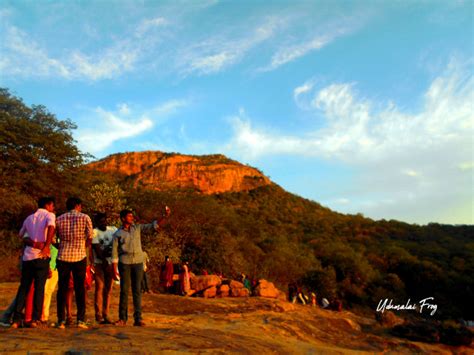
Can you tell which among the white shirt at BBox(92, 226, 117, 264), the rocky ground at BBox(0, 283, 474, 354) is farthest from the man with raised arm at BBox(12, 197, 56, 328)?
the white shirt at BBox(92, 226, 117, 264)

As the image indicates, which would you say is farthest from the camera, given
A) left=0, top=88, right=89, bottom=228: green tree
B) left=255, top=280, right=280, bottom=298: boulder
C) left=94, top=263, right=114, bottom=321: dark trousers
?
left=0, top=88, right=89, bottom=228: green tree

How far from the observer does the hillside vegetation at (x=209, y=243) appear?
60.1 feet

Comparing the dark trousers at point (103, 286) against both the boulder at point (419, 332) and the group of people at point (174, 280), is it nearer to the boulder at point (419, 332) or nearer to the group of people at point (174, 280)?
the group of people at point (174, 280)

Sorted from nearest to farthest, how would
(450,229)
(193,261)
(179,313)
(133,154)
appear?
(179,313) → (193,261) → (450,229) → (133,154)

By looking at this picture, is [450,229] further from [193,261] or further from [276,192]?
[193,261]

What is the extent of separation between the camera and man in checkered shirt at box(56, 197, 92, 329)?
532cm

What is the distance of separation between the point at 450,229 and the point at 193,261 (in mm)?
43499

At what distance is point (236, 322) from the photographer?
8.59 m

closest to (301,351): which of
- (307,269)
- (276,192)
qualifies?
A: (307,269)

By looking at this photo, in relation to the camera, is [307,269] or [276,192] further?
[276,192]

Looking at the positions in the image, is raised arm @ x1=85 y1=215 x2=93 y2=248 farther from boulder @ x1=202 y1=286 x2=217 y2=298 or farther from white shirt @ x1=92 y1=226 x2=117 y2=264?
boulder @ x1=202 y1=286 x2=217 y2=298

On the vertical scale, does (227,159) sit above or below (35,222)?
above

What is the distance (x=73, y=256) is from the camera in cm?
532

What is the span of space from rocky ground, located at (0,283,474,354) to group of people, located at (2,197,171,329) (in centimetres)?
35
